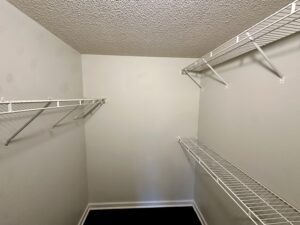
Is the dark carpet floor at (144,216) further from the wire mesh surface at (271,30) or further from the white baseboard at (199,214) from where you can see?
the wire mesh surface at (271,30)

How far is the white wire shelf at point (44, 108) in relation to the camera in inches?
27.7

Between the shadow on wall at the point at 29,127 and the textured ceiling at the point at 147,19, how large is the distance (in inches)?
24.7

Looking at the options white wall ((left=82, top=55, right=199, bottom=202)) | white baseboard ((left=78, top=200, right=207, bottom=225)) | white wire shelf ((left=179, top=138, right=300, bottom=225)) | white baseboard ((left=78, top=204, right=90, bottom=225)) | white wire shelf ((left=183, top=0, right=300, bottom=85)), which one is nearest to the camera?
white wire shelf ((left=183, top=0, right=300, bottom=85))

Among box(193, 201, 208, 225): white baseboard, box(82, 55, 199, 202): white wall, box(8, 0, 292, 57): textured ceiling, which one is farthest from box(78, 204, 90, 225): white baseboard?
box(8, 0, 292, 57): textured ceiling

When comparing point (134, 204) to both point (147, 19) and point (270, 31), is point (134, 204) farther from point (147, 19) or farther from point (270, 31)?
point (270, 31)

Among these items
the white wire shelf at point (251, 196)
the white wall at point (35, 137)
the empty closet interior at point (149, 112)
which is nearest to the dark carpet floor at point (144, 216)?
the empty closet interior at point (149, 112)

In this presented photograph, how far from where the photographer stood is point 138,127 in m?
2.29

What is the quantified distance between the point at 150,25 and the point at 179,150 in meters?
1.70

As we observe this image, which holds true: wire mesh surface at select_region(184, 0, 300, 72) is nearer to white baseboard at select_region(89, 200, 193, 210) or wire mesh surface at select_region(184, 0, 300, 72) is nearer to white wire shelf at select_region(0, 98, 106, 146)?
white wire shelf at select_region(0, 98, 106, 146)

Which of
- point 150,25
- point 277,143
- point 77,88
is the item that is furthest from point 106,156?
point 277,143

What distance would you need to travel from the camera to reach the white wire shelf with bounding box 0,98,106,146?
0.70 m

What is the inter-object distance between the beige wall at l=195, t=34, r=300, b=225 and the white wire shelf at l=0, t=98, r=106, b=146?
1237 mm

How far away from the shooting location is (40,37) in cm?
124

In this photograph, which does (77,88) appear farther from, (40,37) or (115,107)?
(40,37)
